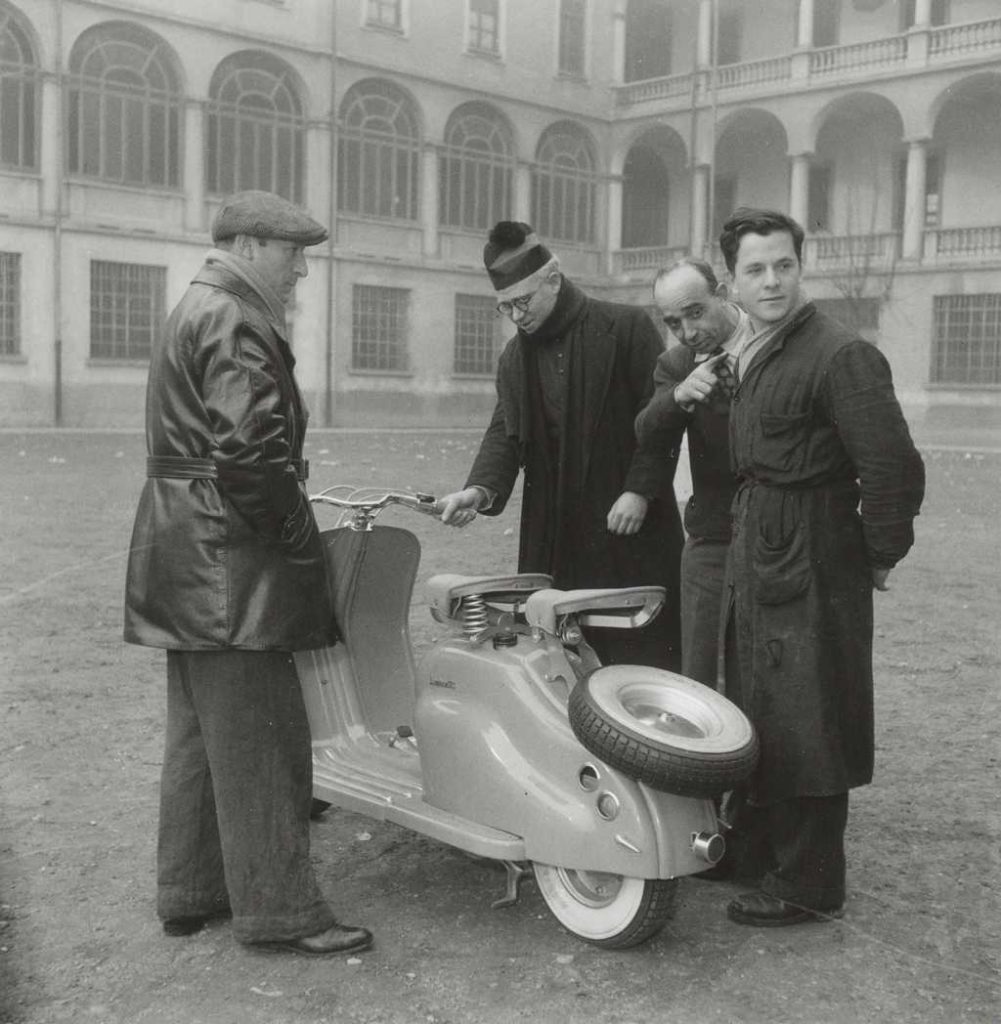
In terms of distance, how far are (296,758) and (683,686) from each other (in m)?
0.92

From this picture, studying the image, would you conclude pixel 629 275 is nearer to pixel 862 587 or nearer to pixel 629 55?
pixel 629 55

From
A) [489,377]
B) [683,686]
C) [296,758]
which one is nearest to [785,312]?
[683,686]

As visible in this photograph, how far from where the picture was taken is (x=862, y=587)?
119 inches

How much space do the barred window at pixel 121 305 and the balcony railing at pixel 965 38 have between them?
1262 cm

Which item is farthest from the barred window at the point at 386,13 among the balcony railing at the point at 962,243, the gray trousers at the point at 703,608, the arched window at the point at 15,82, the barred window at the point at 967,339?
the balcony railing at the point at 962,243

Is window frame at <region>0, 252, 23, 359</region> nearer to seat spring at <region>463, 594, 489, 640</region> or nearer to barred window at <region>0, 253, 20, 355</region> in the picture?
barred window at <region>0, 253, 20, 355</region>

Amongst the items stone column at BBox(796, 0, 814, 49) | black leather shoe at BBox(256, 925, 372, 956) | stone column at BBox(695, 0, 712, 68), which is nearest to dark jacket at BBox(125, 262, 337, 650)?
black leather shoe at BBox(256, 925, 372, 956)

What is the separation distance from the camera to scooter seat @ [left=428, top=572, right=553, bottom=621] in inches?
125

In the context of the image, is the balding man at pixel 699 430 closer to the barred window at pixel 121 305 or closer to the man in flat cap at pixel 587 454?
the man in flat cap at pixel 587 454

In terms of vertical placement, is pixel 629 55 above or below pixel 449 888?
above

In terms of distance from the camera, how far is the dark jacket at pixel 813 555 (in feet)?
9.59

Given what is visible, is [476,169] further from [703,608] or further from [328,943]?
[328,943]

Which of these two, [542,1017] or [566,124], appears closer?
[542,1017]

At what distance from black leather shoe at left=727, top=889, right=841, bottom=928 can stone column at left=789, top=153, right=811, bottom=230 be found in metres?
21.6
